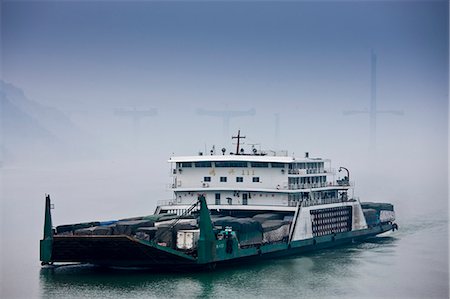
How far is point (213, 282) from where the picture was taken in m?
32.0

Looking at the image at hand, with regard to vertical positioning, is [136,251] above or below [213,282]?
above

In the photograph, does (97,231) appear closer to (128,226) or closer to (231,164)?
(128,226)

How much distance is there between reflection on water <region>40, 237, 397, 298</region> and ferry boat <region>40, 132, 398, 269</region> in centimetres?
48

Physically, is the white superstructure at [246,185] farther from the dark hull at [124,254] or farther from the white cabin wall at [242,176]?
the dark hull at [124,254]

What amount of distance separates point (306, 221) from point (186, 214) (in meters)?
4.79

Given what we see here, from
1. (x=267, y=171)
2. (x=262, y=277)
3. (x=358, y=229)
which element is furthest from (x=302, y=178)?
(x=262, y=277)

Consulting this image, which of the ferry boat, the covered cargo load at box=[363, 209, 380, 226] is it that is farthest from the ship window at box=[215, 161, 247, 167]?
the covered cargo load at box=[363, 209, 380, 226]

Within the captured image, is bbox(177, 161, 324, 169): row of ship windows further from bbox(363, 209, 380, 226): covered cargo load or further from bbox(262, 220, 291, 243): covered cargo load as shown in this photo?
bbox(363, 209, 380, 226): covered cargo load

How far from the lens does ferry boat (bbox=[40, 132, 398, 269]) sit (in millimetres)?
32156

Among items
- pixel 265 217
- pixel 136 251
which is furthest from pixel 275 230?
pixel 136 251

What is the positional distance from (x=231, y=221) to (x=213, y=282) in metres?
3.31

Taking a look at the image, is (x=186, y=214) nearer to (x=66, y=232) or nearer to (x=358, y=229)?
(x=66, y=232)

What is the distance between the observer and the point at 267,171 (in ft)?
130

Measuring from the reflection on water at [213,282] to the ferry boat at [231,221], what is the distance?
48 cm
